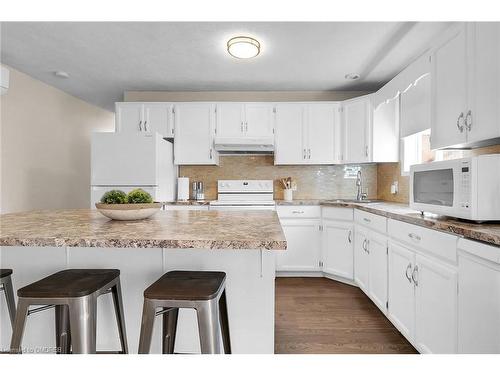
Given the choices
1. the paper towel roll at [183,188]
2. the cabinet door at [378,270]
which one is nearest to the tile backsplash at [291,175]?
the paper towel roll at [183,188]

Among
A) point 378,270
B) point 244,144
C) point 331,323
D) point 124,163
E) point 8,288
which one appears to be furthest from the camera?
point 244,144

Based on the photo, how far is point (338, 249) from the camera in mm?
3271

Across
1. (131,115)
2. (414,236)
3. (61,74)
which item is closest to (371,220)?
(414,236)

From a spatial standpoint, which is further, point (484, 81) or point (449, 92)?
point (449, 92)

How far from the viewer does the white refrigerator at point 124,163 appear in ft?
10.5

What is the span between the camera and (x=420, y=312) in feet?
5.80

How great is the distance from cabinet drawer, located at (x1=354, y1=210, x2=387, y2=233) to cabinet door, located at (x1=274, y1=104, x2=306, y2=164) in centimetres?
112

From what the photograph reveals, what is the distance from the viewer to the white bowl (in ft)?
4.93

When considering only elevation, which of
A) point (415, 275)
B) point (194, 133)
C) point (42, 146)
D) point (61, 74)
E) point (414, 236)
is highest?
point (61, 74)

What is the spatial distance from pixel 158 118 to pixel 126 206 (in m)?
2.53

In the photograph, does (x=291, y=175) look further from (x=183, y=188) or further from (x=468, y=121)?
(x=468, y=121)

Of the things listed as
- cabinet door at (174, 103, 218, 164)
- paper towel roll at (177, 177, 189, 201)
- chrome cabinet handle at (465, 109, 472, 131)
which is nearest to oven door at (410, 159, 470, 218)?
chrome cabinet handle at (465, 109, 472, 131)

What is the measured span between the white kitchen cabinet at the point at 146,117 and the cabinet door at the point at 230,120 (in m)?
0.62
